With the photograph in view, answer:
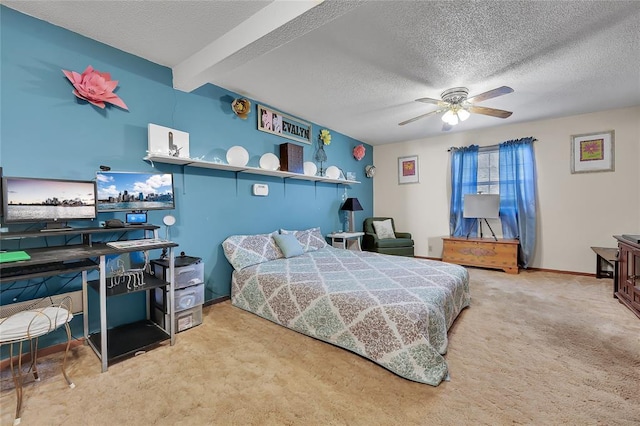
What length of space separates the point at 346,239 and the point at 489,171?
117 inches

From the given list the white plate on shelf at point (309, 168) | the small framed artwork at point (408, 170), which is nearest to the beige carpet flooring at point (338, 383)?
the white plate on shelf at point (309, 168)

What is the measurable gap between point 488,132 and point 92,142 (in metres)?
5.83

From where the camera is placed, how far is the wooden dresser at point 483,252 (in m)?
4.42

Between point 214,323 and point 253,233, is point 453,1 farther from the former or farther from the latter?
point 214,323

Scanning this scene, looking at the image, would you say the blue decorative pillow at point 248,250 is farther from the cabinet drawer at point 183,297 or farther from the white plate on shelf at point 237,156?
the white plate on shelf at point 237,156

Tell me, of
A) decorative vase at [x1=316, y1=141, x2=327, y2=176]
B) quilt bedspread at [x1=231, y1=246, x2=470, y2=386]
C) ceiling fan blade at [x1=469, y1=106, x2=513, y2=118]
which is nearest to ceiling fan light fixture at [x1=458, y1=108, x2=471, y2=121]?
ceiling fan blade at [x1=469, y1=106, x2=513, y2=118]

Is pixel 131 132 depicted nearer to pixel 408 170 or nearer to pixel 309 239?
pixel 309 239

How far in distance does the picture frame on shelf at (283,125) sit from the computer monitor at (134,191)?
5.18 feet

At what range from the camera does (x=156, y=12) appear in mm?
1970

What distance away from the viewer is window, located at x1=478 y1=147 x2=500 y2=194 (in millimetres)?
4875

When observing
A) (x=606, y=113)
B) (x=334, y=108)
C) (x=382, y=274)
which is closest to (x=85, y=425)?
(x=382, y=274)

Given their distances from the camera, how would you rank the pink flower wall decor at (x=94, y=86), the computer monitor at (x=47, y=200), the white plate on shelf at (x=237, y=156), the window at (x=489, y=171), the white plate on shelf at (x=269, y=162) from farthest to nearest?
the window at (x=489, y=171) < the white plate on shelf at (x=269, y=162) < the white plate on shelf at (x=237, y=156) < the pink flower wall decor at (x=94, y=86) < the computer monitor at (x=47, y=200)

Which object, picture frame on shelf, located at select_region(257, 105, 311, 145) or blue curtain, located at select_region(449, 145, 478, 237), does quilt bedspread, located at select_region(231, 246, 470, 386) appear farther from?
blue curtain, located at select_region(449, 145, 478, 237)

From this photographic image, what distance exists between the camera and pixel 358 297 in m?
2.12
